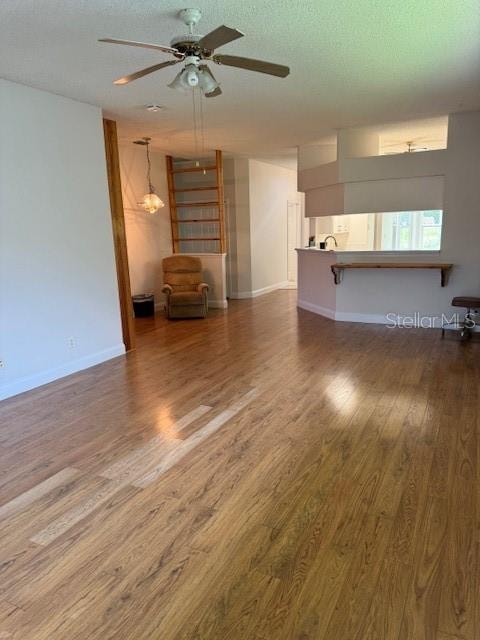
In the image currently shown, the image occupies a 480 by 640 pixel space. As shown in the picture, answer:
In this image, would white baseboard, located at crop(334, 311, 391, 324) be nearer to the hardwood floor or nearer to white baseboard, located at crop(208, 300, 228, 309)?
the hardwood floor

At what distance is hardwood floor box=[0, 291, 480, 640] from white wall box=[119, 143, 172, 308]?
369 cm

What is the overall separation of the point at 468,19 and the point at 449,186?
3048 millimetres

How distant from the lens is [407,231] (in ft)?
23.1

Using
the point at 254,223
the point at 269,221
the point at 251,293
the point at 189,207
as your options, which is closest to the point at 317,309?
the point at 251,293

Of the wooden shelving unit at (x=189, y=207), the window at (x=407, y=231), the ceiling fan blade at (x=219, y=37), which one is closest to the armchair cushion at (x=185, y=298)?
the wooden shelving unit at (x=189, y=207)

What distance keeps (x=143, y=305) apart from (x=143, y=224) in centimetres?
144

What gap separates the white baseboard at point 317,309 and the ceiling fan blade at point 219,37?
4805mm

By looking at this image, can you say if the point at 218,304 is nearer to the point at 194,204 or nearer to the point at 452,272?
the point at 194,204

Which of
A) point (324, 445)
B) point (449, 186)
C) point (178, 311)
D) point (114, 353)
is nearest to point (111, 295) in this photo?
point (114, 353)

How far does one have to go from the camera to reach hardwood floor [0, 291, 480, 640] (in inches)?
66.7

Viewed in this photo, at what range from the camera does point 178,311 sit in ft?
23.6

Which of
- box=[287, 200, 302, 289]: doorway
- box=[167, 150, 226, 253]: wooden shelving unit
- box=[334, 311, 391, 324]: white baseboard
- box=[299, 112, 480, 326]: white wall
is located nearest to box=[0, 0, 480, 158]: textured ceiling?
box=[299, 112, 480, 326]: white wall

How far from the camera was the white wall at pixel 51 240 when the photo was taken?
153 inches

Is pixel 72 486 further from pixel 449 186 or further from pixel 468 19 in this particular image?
pixel 449 186
